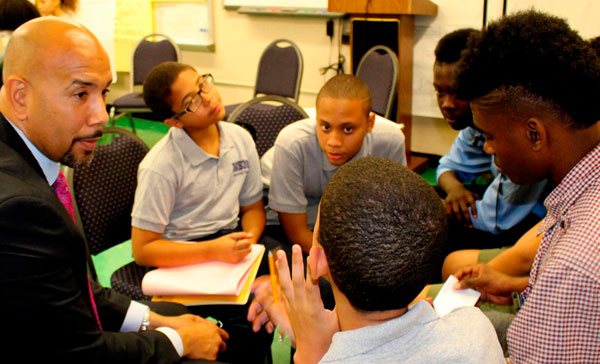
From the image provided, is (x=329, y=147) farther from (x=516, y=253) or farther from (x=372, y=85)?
(x=372, y=85)

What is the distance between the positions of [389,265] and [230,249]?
990 millimetres

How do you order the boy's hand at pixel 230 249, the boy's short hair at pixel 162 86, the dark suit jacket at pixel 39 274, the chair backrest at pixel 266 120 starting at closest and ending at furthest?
the dark suit jacket at pixel 39 274
the boy's hand at pixel 230 249
the boy's short hair at pixel 162 86
the chair backrest at pixel 266 120

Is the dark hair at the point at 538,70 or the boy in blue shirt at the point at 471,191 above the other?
the dark hair at the point at 538,70

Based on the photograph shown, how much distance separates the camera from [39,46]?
1.18m

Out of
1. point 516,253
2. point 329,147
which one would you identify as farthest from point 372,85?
point 516,253

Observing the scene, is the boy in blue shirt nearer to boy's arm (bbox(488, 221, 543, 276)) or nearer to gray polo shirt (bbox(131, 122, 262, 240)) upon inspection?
boy's arm (bbox(488, 221, 543, 276))

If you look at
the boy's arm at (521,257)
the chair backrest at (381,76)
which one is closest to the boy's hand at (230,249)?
the boy's arm at (521,257)

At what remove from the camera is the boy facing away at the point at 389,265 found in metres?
0.77

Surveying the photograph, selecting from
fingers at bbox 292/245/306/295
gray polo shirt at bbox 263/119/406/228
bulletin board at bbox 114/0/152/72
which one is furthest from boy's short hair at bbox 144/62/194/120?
bulletin board at bbox 114/0/152/72

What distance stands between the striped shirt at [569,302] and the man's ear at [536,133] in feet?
0.41

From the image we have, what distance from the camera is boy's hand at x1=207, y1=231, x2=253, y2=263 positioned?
1700 mm

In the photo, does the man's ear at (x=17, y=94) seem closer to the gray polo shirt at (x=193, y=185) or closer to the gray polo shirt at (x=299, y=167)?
the gray polo shirt at (x=193, y=185)

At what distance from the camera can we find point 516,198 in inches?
74.5

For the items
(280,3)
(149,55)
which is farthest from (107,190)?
(280,3)
